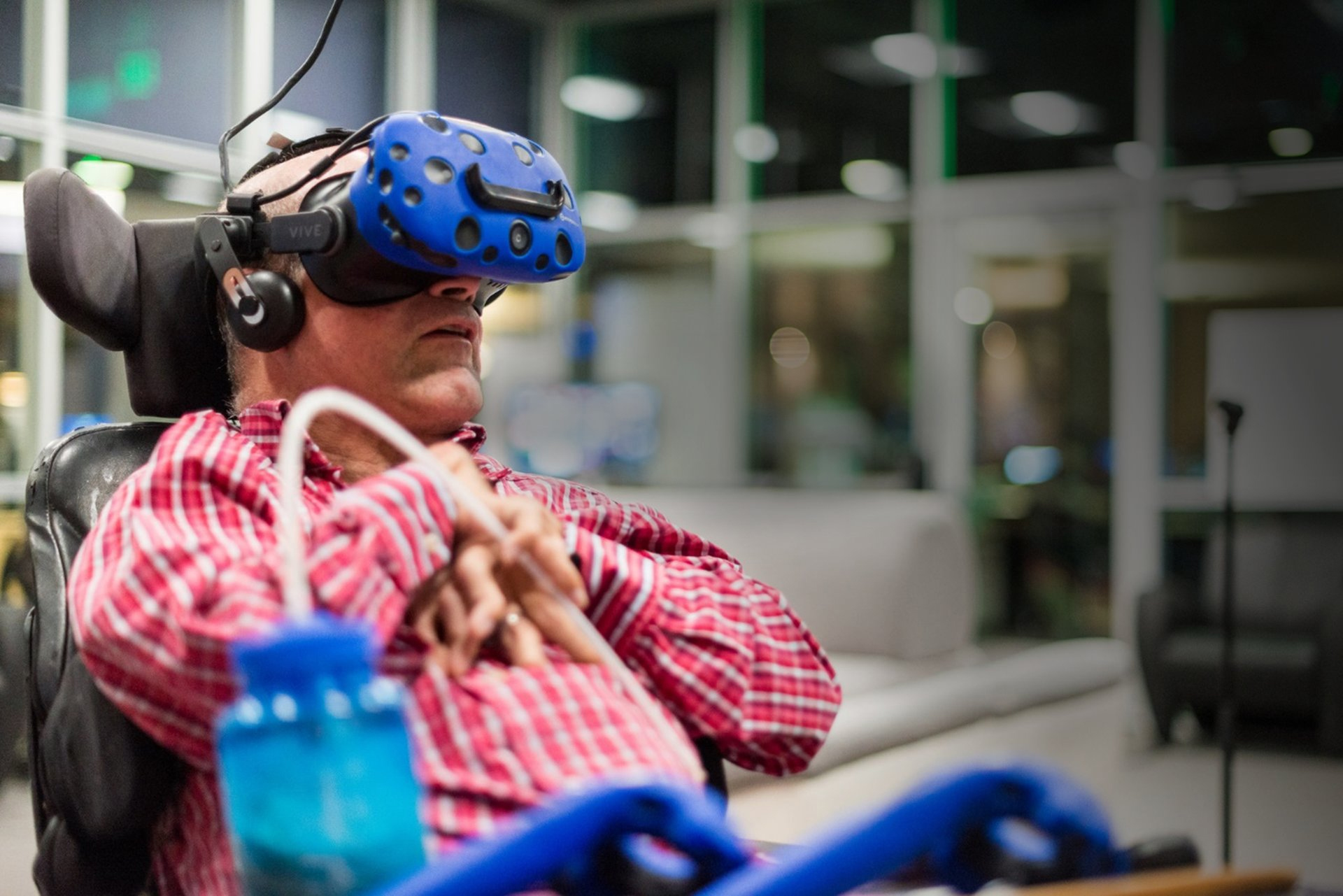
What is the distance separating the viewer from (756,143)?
680 cm

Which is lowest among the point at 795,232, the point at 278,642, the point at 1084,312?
the point at 278,642

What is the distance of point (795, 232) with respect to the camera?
6730mm

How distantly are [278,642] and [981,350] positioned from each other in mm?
5917

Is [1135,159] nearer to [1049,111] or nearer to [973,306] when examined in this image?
[1049,111]

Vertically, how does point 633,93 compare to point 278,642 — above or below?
above

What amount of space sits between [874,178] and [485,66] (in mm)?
2030

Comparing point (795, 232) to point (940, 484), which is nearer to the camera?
point (940, 484)

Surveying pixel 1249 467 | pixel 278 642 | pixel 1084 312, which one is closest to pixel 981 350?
pixel 1084 312

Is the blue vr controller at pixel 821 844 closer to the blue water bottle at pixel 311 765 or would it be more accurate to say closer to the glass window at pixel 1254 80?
the blue water bottle at pixel 311 765

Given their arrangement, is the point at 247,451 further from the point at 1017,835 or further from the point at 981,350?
the point at 981,350

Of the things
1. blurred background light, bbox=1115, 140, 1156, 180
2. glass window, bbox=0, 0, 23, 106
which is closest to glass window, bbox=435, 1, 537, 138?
glass window, bbox=0, 0, 23, 106

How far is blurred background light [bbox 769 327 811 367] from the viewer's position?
6805 millimetres

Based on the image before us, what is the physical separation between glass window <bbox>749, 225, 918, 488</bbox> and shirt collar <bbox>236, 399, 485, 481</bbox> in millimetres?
5409

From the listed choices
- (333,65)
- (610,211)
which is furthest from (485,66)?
(333,65)
